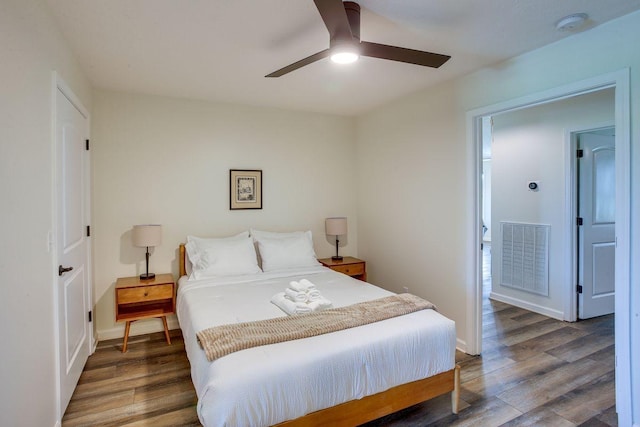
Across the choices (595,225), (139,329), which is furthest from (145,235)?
(595,225)

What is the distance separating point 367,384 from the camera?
191 cm

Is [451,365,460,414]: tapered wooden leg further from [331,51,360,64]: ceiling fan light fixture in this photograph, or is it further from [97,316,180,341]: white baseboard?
[97,316,180,341]: white baseboard

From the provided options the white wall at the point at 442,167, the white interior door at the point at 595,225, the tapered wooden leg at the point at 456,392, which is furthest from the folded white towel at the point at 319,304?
the white interior door at the point at 595,225

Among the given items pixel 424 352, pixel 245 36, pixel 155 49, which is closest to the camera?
pixel 424 352

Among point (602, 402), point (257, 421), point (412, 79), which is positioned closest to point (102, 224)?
point (257, 421)

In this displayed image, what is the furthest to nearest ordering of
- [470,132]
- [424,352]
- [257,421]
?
[470,132], [424,352], [257,421]

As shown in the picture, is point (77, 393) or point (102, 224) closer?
point (77, 393)

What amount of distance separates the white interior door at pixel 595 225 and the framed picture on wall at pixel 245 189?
358 cm

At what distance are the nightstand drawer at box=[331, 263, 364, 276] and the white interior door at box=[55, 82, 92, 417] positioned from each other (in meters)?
2.40

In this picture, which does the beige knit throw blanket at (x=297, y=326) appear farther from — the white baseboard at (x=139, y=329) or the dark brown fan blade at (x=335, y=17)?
the white baseboard at (x=139, y=329)

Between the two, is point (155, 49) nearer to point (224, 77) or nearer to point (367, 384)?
point (224, 77)

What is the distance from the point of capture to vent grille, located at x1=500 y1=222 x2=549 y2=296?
4.07m

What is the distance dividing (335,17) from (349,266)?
9.51 feet

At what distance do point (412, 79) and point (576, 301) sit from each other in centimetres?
304
